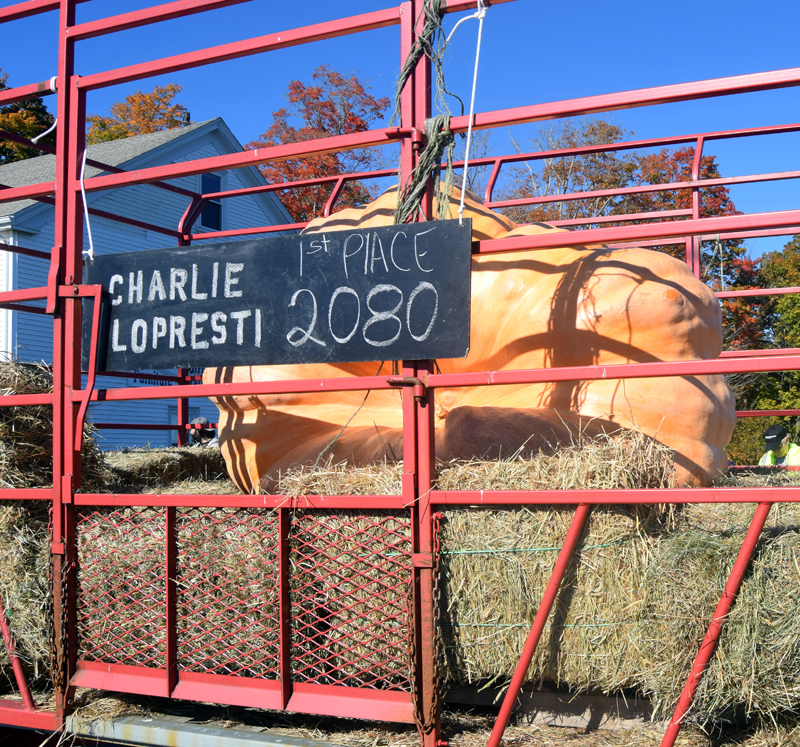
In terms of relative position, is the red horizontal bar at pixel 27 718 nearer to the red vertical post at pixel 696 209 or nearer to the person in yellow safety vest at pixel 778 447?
the red vertical post at pixel 696 209

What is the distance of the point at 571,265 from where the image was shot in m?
3.68

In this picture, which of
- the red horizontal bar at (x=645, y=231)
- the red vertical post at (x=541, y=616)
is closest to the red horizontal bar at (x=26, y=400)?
the red horizontal bar at (x=645, y=231)

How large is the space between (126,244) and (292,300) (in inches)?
613

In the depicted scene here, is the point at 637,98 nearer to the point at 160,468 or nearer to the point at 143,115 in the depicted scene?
the point at 160,468

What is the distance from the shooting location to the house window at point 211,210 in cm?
1920

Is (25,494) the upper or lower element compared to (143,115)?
lower

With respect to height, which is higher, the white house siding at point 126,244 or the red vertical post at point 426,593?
the white house siding at point 126,244

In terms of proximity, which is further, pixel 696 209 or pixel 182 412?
pixel 182 412

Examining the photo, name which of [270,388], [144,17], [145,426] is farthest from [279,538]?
[145,426]

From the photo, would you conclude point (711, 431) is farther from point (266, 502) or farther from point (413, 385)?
point (266, 502)

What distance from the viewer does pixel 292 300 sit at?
2.91 meters

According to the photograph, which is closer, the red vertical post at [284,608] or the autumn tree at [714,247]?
the red vertical post at [284,608]

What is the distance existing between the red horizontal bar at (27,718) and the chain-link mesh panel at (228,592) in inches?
25.6

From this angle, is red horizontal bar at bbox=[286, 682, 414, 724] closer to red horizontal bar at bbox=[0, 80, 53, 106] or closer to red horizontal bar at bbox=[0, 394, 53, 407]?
red horizontal bar at bbox=[0, 394, 53, 407]
